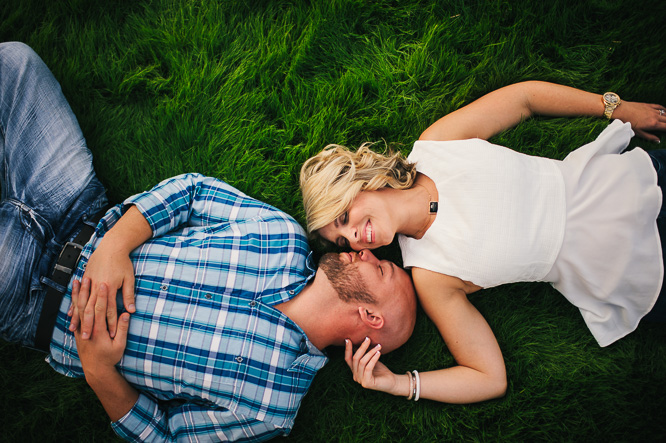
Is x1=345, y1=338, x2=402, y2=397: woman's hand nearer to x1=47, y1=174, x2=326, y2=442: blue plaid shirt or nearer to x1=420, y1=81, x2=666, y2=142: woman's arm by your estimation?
x1=47, y1=174, x2=326, y2=442: blue plaid shirt

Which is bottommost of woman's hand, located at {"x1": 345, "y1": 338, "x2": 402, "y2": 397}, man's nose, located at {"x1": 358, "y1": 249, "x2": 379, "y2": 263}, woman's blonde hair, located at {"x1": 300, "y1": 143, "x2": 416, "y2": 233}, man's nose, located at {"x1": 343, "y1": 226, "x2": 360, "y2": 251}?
woman's hand, located at {"x1": 345, "y1": 338, "x2": 402, "y2": 397}

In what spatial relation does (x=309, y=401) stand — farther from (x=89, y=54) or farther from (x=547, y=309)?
(x=89, y=54)

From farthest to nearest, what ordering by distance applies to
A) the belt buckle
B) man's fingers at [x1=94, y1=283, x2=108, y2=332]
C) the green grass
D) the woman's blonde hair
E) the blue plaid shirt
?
the green grass
the woman's blonde hair
the belt buckle
the blue plaid shirt
man's fingers at [x1=94, y1=283, x2=108, y2=332]

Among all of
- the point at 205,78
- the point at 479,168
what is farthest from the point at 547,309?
the point at 205,78

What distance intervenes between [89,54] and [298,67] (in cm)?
198

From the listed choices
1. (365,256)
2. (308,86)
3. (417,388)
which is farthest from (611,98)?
(417,388)

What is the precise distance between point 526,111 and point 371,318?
7.14 feet

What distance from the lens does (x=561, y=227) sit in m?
2.67

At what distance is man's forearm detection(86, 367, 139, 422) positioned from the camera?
8.45 ft

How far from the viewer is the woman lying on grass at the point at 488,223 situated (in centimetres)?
265

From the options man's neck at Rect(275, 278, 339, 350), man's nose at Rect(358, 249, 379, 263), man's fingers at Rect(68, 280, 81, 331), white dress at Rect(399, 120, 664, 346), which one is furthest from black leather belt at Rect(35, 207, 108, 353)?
white dress at Rect(399, 120, 664, 346)

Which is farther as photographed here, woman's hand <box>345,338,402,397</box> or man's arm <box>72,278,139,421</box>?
woman's hand <box>345,338,402,397</box>

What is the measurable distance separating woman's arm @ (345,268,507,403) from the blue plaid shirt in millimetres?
434

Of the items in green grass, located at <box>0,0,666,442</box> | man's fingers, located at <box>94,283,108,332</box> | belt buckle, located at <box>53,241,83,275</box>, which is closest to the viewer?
man's fingers, located at <box>94,283,108,332</box>
